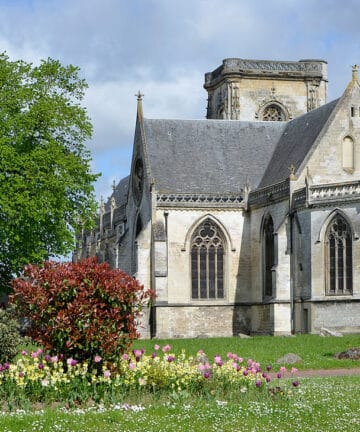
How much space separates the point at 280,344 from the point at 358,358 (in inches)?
254

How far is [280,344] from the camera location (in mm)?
34406

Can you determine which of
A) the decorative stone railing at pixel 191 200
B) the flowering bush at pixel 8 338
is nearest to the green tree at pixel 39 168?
the decorative stone railing at pixel 191 200

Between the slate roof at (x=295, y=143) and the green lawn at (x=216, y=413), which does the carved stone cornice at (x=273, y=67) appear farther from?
the green lawn at (x=216, y=413)

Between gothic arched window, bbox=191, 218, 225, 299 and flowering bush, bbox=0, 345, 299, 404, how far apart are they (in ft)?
95.9

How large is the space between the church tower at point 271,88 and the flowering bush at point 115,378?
4559cm

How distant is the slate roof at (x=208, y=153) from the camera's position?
49.2 meters

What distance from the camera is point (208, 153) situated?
A: 167 ft

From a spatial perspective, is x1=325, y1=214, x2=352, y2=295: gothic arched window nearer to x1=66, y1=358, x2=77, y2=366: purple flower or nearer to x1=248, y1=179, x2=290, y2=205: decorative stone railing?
x1=248, y1=179, x2=290, y2=205: decorative stone railing

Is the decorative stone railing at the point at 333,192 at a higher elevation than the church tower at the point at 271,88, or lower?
lower

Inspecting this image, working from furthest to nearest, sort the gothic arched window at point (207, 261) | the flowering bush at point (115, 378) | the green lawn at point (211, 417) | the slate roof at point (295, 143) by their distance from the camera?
the gothic arched window at point (207, 261) < the slate roof at point (295, 143) < the flowering bush at point (115, 378) < the green lawn at point (211, 417)

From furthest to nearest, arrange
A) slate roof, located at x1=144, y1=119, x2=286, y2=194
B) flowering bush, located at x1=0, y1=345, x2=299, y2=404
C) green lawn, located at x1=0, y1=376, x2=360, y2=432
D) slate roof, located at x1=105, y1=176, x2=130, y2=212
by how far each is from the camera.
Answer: slate roof, located at x1=105, y1=176, x2=130, y2=212, slate roof, located at x1=144, y1=119, x2=286, y2=194, flowering bush, located at x1=0, y1=345, x2=299, y2=404, green lawn, located at x1=0, y1=376, x2=360, y2=432

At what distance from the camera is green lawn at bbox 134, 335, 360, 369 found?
2750 centimetres

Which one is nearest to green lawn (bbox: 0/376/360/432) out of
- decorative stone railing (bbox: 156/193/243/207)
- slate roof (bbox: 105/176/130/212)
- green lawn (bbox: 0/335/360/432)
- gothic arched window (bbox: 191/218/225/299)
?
green lawn (bbox: 0/335/360/432)

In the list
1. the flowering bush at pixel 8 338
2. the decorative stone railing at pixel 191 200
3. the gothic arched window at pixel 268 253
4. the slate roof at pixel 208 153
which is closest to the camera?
the flowering bush at pixel 8 338
